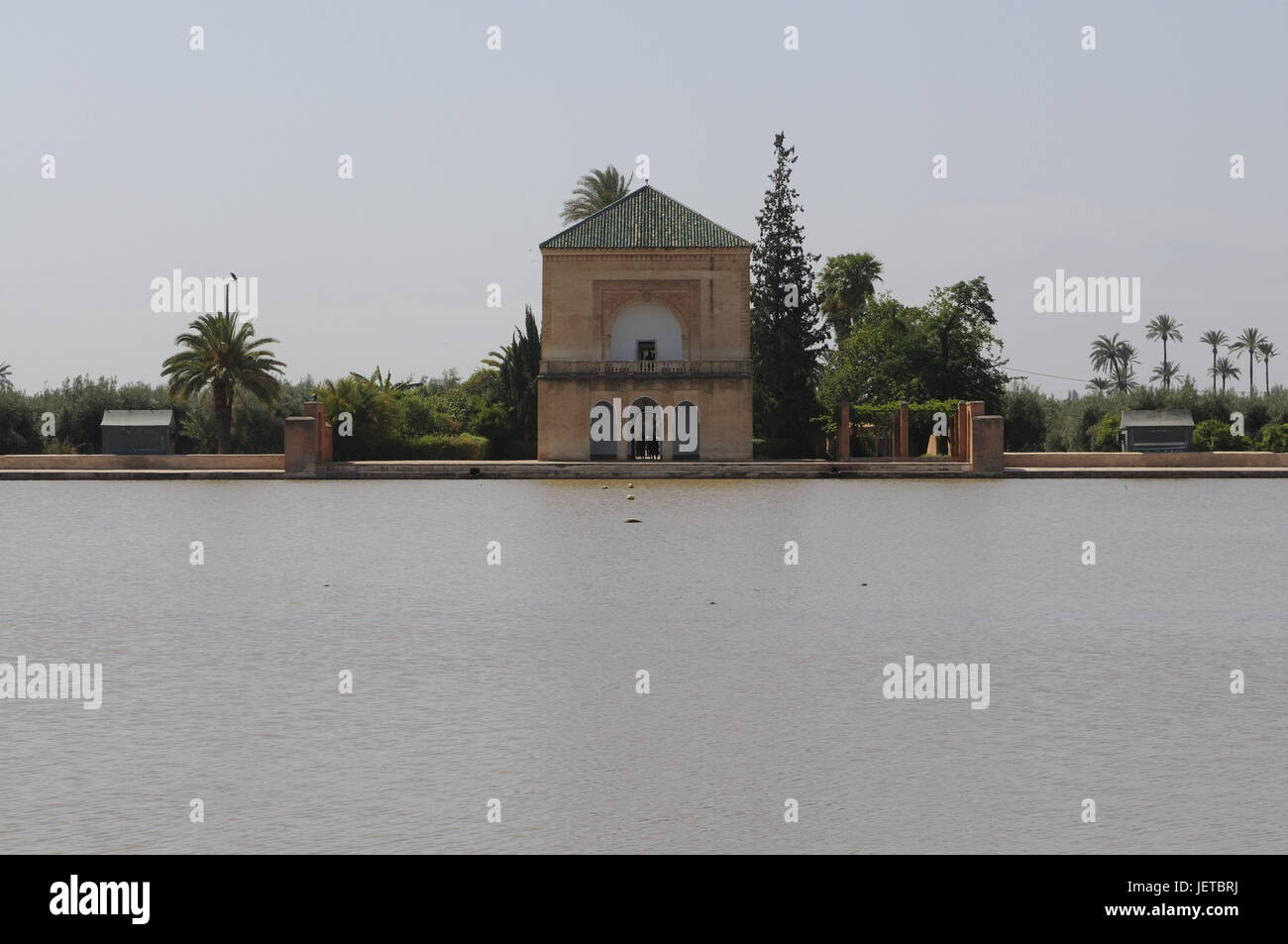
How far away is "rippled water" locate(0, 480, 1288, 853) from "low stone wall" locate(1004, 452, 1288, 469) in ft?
78.5

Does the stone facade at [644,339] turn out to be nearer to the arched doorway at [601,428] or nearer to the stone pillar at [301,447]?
the arched doorway at [601,428]

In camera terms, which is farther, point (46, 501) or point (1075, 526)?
point (46, 501)

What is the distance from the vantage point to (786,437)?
49.3m

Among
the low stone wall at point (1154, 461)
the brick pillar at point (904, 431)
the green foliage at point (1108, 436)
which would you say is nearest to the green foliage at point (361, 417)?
the brick pillar at point (904, 431)

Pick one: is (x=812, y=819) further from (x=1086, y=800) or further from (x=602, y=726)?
(x=602, y=726)

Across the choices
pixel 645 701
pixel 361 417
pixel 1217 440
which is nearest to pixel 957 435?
pixel 1217 440

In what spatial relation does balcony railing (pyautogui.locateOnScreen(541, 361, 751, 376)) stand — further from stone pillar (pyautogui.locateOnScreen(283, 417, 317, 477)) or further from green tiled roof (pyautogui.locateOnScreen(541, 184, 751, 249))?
stone pillar (pyautogui.locateOnScreen(283, 417, 317, 477))

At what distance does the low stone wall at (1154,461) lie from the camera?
39.5 metres

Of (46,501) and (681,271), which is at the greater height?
(681,271)

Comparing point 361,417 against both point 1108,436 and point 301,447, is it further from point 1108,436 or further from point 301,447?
point 1108,436

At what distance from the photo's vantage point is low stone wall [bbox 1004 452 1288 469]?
3950 centimetres

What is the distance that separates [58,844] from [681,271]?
42.6 meters

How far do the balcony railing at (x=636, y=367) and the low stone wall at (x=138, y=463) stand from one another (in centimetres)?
1011
